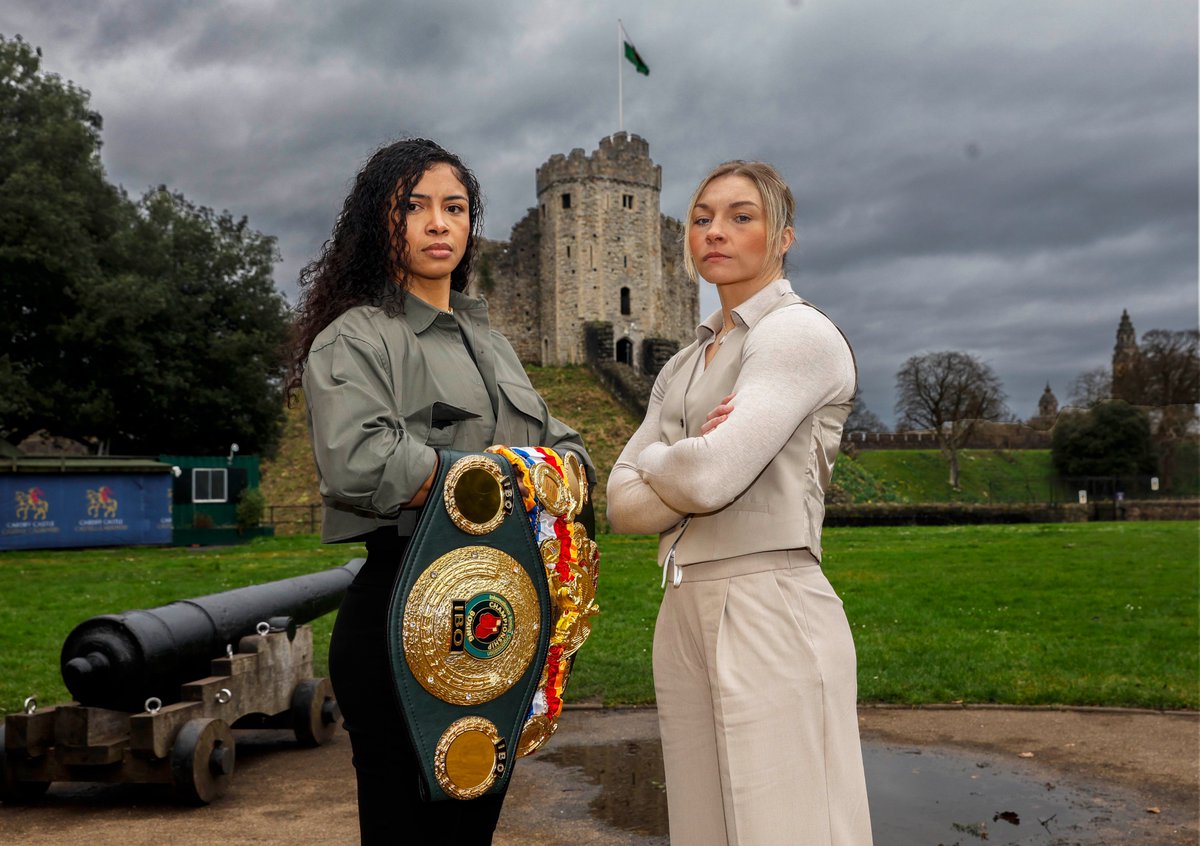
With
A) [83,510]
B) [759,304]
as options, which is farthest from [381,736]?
[83,510]

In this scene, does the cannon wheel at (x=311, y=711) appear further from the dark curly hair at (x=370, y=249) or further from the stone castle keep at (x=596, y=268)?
A: the stone castle keep at (x=596, y=268)

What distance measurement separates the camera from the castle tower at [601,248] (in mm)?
47875

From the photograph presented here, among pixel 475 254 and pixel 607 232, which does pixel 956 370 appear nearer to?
pixel 607 232

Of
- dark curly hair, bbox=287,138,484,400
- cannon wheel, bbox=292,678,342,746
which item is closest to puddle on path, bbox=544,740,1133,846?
cannon wheel, bbox=292,678,342,746

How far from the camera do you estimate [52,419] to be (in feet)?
83.3

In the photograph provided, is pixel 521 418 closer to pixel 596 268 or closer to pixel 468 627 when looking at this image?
pixel 468 627

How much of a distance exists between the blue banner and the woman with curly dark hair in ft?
78.7

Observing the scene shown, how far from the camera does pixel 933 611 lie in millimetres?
11594

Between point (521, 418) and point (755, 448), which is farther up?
point (521, 418)

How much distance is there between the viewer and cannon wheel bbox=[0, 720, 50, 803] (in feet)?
17.1

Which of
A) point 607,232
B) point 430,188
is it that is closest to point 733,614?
point 430,188

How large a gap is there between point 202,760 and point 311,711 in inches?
49.4

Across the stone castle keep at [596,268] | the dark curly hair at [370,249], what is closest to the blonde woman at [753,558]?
the dark curly hair at [370,249]

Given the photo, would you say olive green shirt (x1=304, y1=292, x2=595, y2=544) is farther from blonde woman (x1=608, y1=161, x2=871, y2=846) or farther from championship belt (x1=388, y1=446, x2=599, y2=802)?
blonde woman (x1=608, y1=161, x2=871, y2=846)
